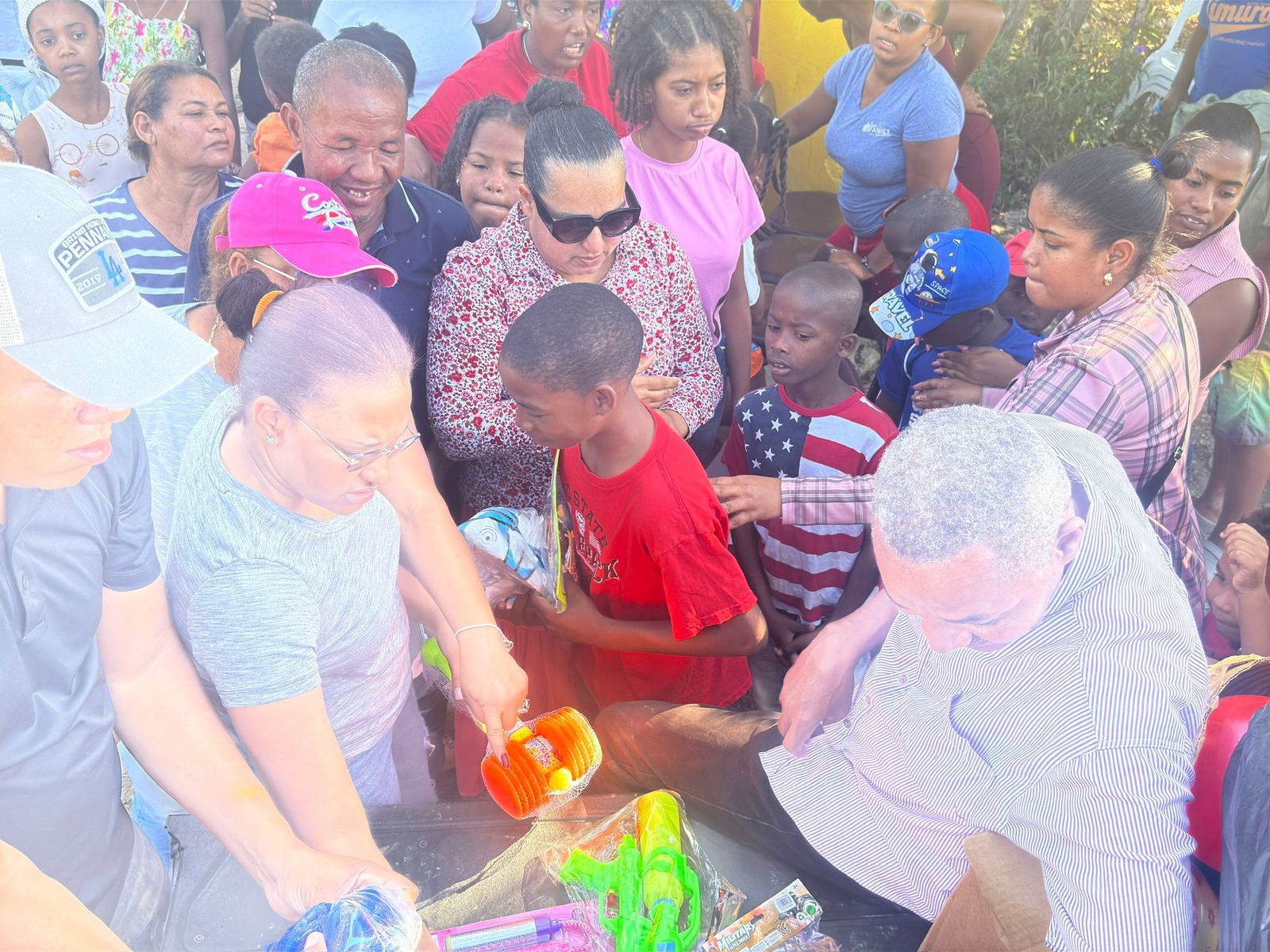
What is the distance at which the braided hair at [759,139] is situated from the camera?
152 inches

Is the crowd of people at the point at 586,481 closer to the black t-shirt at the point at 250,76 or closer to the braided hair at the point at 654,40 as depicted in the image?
the braided hair at the point at 654,40

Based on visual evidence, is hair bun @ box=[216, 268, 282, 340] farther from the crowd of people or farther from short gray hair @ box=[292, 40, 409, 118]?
short gray hair @ box=[292, 40, 409, 118]

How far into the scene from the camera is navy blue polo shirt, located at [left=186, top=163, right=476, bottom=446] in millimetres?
2451

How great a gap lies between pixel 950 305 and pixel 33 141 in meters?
3.29

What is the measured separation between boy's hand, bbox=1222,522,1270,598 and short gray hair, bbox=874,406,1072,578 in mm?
1300

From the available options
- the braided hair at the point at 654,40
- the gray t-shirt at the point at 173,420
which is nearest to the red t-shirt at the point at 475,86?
the braided hair at the point at 654,40

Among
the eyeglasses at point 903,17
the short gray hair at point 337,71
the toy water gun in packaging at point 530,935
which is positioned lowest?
the toy water gun in packaging at point 530,935

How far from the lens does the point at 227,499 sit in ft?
4.60

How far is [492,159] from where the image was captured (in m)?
2.87

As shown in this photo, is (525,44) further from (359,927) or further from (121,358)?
(359,927)

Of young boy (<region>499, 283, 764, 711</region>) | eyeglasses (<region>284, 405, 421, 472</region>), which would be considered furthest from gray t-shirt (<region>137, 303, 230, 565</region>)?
young boy (<region>499, 283, 764, 711</region>)

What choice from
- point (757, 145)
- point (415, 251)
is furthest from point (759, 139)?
point (415, 251)

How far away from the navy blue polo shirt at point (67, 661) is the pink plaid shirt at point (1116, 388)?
1.50 metres

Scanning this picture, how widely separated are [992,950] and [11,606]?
149 cm
